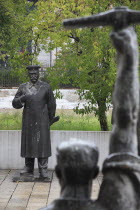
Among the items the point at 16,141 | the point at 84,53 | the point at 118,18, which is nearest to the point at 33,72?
the point at 16,141

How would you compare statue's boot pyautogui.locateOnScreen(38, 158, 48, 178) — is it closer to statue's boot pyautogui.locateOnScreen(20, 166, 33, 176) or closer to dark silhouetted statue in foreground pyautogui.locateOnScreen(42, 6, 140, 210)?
statue's boot pyautogui.locateOnScreen(20, 166, 33, 176)

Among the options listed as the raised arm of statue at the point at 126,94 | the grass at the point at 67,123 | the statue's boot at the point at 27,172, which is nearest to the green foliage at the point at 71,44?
the grass at the point at 67,123

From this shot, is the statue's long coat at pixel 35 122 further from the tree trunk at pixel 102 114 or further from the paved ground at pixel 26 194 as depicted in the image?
the tree trunk at pixel 102 114

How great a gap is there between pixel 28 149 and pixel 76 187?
830 centimetres

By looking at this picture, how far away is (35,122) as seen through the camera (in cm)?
1086

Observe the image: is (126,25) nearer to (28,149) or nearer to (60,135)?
(28,149)

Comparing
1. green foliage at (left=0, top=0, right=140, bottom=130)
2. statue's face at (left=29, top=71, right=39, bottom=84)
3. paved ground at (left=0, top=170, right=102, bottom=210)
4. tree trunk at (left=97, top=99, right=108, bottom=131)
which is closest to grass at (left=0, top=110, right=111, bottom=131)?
tree trunk at (left=97, top=99, right=108, bottom=131)

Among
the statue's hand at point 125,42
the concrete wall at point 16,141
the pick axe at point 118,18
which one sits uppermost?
the pick axe at point 118,18

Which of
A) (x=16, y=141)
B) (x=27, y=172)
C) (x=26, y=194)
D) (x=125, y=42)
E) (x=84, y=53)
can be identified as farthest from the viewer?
(x=84, y=53)

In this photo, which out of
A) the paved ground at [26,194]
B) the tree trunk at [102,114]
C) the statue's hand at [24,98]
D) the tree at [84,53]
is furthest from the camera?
the tree trunk at [102,114]

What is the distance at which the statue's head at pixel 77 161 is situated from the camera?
254 centimetres

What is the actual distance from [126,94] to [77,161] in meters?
0.42

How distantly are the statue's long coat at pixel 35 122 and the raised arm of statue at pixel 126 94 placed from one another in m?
8.12

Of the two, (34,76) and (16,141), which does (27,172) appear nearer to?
(16,141)
